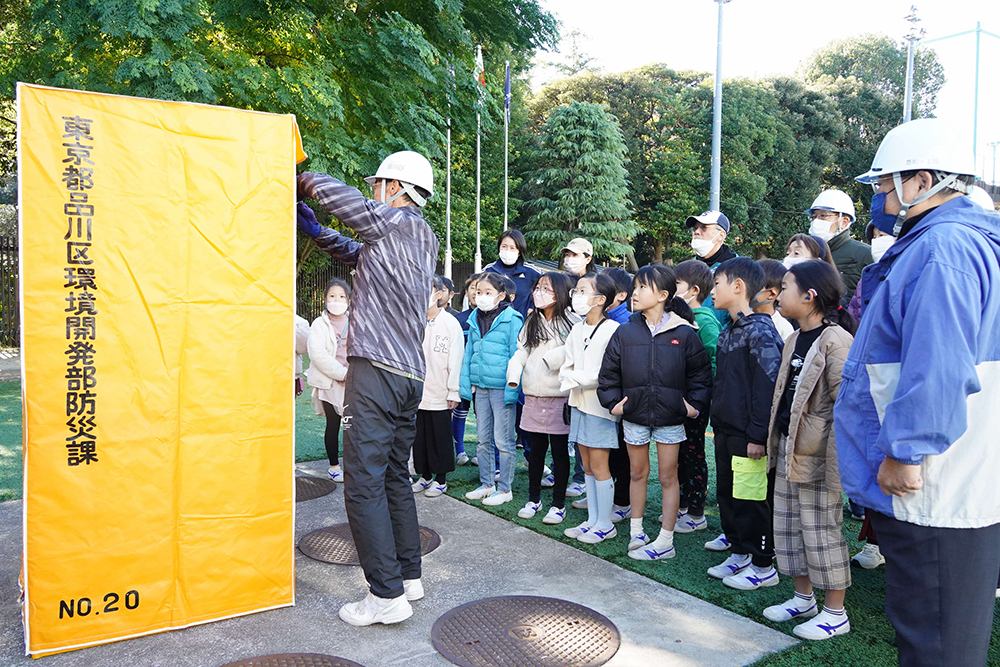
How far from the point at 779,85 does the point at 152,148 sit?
38936 millimetres

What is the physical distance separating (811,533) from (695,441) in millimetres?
1584

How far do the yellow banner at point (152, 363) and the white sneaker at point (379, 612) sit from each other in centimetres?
40

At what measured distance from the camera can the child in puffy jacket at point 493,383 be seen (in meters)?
5.68

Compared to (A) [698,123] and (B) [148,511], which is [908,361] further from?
(A) [698,123]

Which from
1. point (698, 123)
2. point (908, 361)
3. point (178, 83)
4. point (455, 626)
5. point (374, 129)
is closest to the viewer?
point (908, 361)

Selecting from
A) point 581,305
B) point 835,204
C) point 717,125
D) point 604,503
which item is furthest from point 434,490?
point 717,125

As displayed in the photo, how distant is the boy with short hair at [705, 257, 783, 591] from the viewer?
3.92 m

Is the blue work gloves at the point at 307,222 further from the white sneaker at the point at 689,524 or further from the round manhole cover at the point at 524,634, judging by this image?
the white sneaker at the point at 689,524

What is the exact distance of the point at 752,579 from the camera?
402 centimetres

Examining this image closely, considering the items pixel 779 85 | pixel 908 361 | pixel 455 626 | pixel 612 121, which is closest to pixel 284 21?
pixel 455 626

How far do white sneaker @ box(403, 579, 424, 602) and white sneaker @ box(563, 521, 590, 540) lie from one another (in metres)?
1.32

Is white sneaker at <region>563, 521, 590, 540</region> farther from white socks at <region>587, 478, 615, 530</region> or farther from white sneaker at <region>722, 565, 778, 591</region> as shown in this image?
white sneaker at <region>722, 565, 778, 591</region>

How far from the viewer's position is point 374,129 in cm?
991

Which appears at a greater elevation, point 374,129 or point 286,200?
point 374,129
